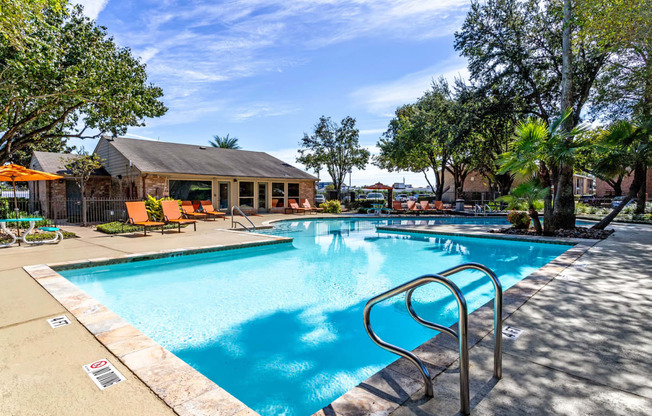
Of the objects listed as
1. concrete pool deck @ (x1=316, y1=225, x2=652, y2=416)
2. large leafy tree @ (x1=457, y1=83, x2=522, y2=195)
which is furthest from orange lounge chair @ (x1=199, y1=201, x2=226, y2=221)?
concrete pool deck @ (x1=316, y1=225, x2=652, y2=416)

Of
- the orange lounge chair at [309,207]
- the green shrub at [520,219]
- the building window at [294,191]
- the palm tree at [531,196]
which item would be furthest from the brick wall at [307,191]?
the palm tree at [531,196]

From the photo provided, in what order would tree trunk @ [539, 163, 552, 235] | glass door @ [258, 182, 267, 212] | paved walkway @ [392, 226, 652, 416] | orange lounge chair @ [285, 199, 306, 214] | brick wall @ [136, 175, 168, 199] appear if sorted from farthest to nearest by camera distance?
glass door @ [258, 182, 267, 212]
orange lounge chair @ [285, 199, 306, 214]
brick wall @ [136, 175, 168, 199]
tree trunk @ [539, 163, 552, 235]
paved walkway @ [392, 226, 652, 416]

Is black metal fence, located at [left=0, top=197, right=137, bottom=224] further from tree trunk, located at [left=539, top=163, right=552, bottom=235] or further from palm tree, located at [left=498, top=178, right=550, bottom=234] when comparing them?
tree trunk, located at [left=539, top=163, right=552, bottom=235]

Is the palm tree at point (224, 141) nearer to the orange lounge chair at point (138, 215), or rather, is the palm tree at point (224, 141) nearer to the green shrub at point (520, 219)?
the orange lounge chair at point (138, 215)

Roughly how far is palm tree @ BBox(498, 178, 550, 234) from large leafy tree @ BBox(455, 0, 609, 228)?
4.42 metres

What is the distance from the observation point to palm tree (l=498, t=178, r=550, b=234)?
1047 centimetres

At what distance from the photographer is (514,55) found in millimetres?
14977

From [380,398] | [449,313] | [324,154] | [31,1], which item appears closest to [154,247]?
[31,1]

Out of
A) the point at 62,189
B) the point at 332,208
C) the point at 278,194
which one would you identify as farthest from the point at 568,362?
the point at 62,189

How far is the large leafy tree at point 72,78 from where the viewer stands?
9.21m

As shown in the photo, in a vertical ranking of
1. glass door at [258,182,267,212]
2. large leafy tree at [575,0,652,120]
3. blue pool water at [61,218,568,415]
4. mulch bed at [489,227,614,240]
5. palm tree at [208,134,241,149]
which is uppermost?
palm tree at [208,134,241,149]

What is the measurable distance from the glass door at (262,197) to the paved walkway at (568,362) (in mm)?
18592

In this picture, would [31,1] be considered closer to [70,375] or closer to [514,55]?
[70,375]

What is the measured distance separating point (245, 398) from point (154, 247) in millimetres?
6691
